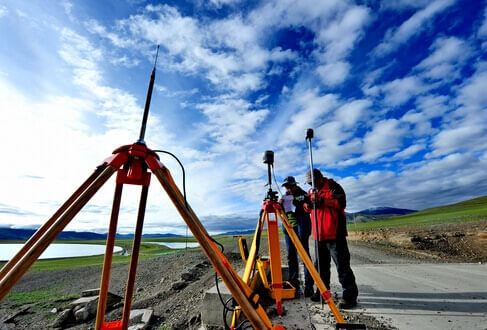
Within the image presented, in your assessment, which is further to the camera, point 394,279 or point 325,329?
point 394,279

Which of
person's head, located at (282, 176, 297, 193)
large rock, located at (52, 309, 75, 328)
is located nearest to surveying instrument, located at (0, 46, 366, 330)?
person's head, located at (282, 176, 297, 193)

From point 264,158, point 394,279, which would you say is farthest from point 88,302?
point 394,279

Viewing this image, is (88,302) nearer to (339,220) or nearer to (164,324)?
(164,324)

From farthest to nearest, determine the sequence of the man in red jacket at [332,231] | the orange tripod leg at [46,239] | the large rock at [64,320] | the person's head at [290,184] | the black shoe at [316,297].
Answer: the large rock at [64,320] → the person's head at [290,184] → the black shoe at [316,297] → the man in red jacket at [332,231] → the orange tripod leg at [46,239]

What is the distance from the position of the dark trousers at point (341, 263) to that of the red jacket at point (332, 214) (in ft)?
0.63

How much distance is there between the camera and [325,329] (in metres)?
3.38

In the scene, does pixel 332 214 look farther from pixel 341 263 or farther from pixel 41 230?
pixel 41 230

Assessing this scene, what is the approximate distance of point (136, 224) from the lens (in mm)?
2082

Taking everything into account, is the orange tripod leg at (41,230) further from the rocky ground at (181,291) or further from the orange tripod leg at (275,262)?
Result: the rocky ground at (181,291)

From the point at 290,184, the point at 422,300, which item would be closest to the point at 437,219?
the point at 422,300

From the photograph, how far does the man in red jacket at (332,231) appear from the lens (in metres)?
4.33

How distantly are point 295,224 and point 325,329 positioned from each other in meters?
2.60

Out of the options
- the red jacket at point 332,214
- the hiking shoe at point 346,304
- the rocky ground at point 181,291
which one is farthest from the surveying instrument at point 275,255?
the red jacket at point 332,214

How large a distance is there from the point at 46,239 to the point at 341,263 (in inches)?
184
